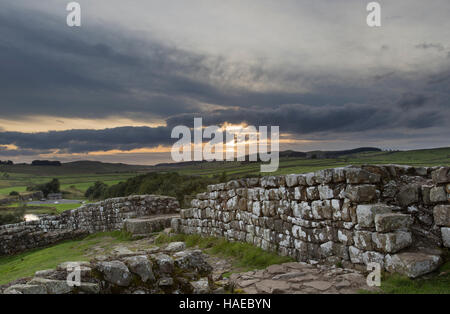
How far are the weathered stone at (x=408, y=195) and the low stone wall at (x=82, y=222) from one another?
14.1m

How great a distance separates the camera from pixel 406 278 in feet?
15.7

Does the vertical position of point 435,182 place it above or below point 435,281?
above

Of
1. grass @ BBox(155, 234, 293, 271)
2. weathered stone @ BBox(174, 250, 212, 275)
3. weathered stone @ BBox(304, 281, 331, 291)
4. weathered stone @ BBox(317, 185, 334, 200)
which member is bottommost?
grass @ BBox(155, 234, 293, 271)

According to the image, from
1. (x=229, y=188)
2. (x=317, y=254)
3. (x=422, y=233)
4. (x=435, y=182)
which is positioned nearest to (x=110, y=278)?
(x=317, y=254)

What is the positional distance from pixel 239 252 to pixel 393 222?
15.0 ft

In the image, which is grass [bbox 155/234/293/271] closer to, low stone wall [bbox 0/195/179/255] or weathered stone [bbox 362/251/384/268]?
weathered stone [bbox 362/251/384/268]

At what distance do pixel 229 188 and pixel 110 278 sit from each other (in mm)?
6408

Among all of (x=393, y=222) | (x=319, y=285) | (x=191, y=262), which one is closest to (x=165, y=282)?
(x=191, y=262)

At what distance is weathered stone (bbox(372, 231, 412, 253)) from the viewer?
16.9 ft

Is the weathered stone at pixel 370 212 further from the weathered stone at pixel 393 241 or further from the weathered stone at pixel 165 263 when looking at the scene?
the weathered stone at pixel 165 263

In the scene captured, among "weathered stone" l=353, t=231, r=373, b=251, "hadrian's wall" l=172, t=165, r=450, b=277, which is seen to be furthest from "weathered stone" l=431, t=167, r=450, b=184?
"weathered stone" l=353, t=231, r=373, b=251

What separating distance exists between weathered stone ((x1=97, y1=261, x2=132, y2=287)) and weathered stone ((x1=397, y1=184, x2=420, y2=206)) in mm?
5023
